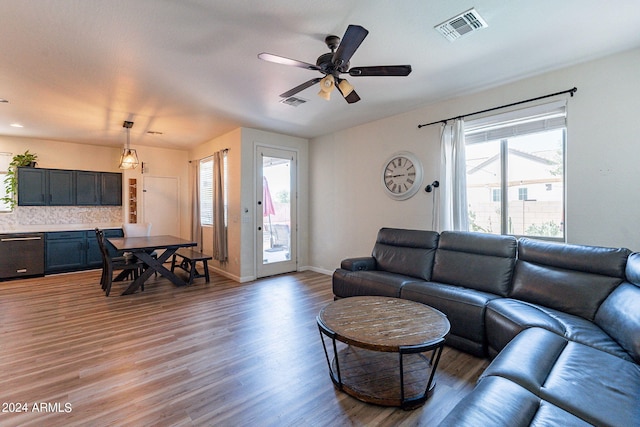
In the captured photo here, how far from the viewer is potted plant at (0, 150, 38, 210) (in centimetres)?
542

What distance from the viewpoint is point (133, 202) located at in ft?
21.2

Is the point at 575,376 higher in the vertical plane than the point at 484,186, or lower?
lower

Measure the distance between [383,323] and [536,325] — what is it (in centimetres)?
108

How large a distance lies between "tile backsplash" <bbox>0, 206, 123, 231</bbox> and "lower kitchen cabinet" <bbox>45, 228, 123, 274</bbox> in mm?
630

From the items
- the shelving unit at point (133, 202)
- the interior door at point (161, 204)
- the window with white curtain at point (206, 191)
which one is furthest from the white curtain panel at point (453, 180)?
the shelving unit at point (133, 202)

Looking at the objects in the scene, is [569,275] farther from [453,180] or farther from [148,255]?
[148,255]

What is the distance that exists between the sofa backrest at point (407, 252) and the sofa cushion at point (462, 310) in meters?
0.59

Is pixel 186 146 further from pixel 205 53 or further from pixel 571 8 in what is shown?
pixel 571 8

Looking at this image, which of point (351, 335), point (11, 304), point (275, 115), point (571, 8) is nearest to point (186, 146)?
point (275, 115)

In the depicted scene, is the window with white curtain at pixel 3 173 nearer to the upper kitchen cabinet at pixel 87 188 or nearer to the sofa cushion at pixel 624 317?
the upper kitchen cabinet at pixel 87 188

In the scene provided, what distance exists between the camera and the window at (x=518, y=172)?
10.0ft

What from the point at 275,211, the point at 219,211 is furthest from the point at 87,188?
the point at 275,211

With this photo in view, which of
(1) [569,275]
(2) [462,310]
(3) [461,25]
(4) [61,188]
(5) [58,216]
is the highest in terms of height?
(3) [461,25]

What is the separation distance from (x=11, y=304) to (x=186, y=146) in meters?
4.07
